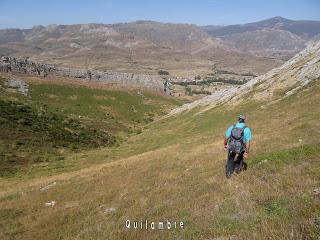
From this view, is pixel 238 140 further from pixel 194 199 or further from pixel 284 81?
pixel 284 81

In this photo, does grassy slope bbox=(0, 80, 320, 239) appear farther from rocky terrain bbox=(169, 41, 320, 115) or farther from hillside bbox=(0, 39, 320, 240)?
rocky terrain bbox=(169, 41, 320, 115)

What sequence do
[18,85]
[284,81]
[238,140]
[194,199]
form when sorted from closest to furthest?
[194,199] < [238,140] < [284,81] < [18,85]

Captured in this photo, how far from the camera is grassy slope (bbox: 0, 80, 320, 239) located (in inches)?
380

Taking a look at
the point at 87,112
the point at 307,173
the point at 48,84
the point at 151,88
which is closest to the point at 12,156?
the point at 307,173

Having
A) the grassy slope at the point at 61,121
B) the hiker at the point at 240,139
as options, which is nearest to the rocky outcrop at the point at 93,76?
the grassy slope at the point at 61,121

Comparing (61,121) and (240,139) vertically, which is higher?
(240,139)

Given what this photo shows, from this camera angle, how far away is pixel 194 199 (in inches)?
558

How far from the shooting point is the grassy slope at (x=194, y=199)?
965cm

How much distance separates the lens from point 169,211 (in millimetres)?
13344

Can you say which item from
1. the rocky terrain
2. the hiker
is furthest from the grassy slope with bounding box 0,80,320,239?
the rocky terrain

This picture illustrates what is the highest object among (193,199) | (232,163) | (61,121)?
(232,163)

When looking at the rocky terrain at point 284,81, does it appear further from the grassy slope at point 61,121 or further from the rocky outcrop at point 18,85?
the rocky outcrop at point 18,85

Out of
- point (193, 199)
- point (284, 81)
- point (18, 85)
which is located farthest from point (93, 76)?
point (193, 199)

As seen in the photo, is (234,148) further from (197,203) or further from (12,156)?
(12,156)
